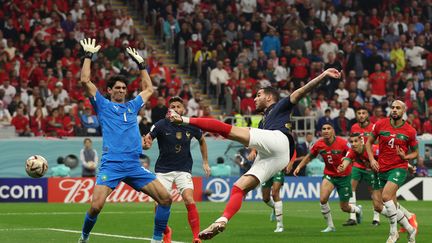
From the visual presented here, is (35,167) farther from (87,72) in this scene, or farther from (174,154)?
(174,154)

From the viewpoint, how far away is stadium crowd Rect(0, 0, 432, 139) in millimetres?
33031

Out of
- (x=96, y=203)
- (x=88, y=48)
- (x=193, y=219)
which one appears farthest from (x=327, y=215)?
(x=88, y=48)

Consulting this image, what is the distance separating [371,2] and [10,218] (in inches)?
1033

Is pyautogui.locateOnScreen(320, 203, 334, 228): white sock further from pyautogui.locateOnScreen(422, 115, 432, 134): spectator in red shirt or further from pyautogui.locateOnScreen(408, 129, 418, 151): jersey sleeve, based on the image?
pyautogui.locateOnScreen(422, 115, 432, 134): spectator in red shirt

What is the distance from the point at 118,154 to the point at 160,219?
116cm

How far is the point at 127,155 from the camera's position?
14734 mm

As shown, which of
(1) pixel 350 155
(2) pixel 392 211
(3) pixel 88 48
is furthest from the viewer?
(1) pixel 350 155

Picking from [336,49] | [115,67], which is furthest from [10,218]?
[336,49]

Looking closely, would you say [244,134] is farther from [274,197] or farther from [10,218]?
[10,218]

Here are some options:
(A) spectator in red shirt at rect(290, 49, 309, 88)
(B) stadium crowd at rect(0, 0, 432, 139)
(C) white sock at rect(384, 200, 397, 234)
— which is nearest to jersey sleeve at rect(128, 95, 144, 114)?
(C) white sock at rect(384, 200, 397, 234)

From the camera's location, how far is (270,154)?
46.8 ft

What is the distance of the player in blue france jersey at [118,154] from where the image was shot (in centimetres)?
1461

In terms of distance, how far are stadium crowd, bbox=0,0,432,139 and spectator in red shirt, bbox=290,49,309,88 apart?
0.12 feet

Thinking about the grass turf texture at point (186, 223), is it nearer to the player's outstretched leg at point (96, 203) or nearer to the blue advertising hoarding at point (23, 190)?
the blue advertising hoarding at point (23, 190)
